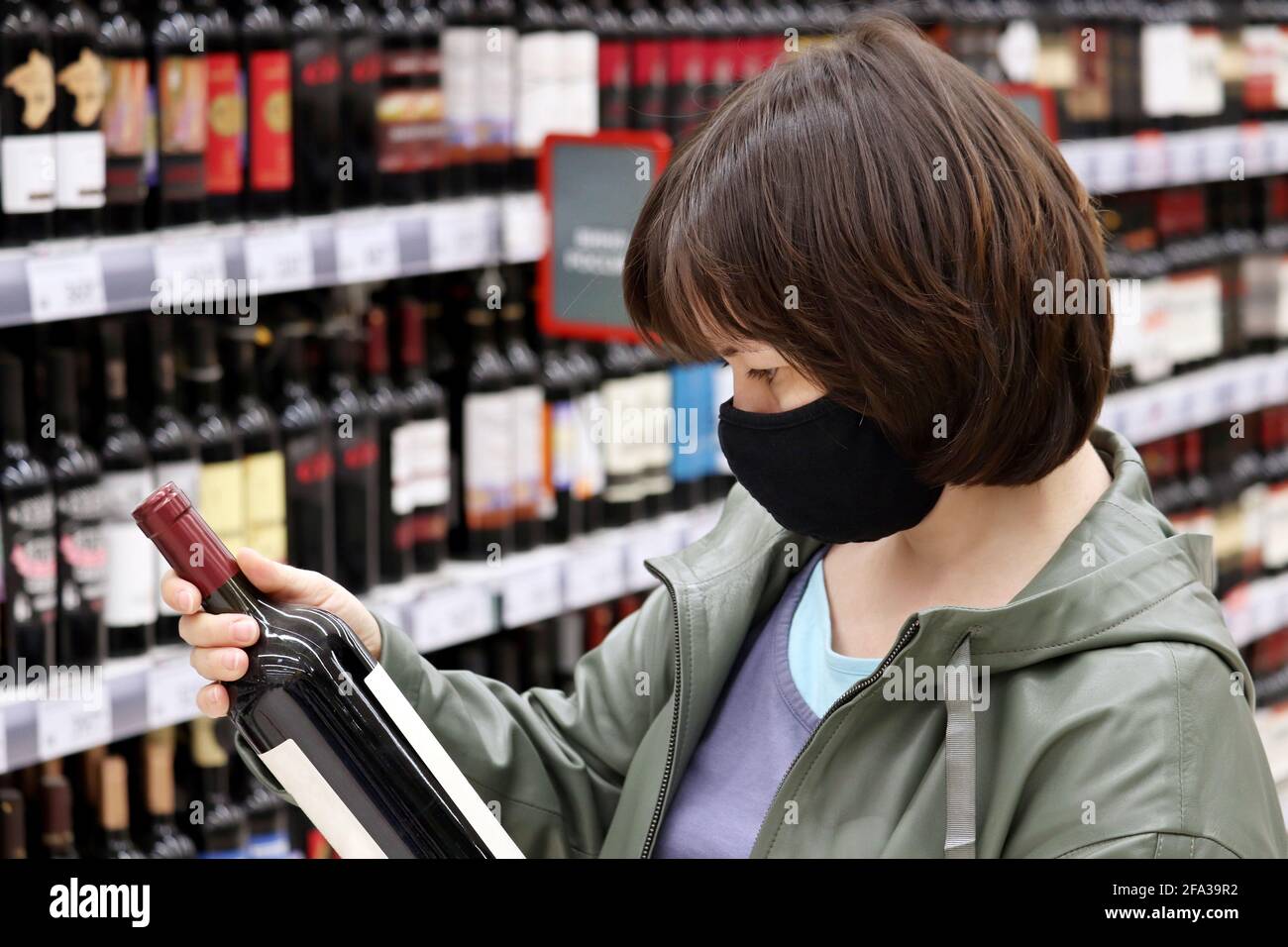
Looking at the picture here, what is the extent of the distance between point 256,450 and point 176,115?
452 mm

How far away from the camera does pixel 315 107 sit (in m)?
2.23

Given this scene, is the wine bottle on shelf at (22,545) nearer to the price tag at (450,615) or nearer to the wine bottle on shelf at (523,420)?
the price tag at (450,615)

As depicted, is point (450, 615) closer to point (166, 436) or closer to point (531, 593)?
point (531, 593)

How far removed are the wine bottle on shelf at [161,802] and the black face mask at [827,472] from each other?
129 centimetres

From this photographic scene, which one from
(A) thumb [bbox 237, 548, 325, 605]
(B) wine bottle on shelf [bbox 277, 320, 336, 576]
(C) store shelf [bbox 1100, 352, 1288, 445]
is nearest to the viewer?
(A) thumb [bbox 237, 548, 325, 605]

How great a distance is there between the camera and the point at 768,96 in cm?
109

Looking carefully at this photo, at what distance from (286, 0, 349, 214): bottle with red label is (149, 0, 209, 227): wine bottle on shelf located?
0.16 metres

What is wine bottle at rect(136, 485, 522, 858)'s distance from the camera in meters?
1.02

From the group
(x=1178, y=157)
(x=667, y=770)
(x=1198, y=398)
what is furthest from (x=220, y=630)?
(x=1198, y=398)

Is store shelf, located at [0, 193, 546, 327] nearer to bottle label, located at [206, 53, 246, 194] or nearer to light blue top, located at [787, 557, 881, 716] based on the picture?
bottle label, located at [206, 53, 246, 194]

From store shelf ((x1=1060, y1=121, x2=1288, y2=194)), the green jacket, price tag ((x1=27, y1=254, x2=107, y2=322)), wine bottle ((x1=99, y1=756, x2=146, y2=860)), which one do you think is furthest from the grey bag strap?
store shelf ((x1=1060, y1=121, x2=1288, y2=194))
